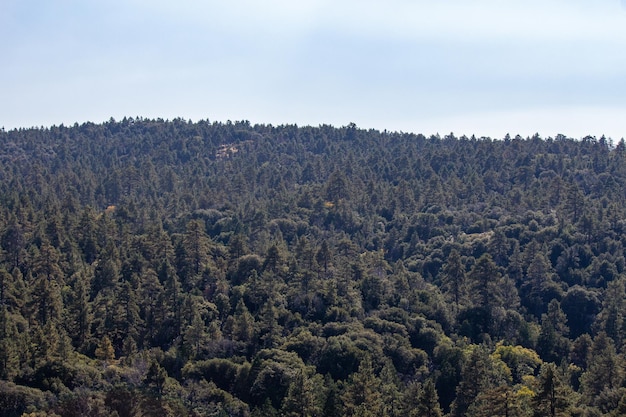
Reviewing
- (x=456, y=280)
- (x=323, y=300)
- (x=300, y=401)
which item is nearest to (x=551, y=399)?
(x=300, y=401)

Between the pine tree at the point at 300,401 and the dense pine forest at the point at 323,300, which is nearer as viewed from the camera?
the pine tree at the point at 300,401

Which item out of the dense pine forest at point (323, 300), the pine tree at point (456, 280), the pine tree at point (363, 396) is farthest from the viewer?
the pine tree at point (456, 280)

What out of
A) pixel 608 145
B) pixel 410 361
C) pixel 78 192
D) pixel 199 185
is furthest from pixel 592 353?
pixel 608 145

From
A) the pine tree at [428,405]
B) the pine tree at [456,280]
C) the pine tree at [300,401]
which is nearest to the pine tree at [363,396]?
the pine tree at [300,401]

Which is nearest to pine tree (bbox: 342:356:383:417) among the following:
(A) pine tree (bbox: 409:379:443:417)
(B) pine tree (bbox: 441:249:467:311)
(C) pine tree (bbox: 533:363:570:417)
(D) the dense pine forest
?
(D) the dense pine forest

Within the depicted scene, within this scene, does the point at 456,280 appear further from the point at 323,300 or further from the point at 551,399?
the point at 551,399

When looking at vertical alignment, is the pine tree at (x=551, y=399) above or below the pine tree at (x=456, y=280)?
below

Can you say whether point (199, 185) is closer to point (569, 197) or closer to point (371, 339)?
point (569, 197)

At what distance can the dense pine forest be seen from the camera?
54500mm

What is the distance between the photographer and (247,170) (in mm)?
159500

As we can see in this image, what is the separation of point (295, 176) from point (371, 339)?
98029mm

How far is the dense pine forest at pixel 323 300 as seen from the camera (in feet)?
179

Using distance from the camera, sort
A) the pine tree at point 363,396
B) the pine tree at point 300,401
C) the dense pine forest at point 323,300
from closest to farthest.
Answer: the pine tree at point 363,396 → the pine tree at point 300,401 → the dense pine forest at point 323,300

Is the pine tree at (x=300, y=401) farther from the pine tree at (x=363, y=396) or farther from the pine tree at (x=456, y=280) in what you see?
the pine tree at (x=456, y=280)
